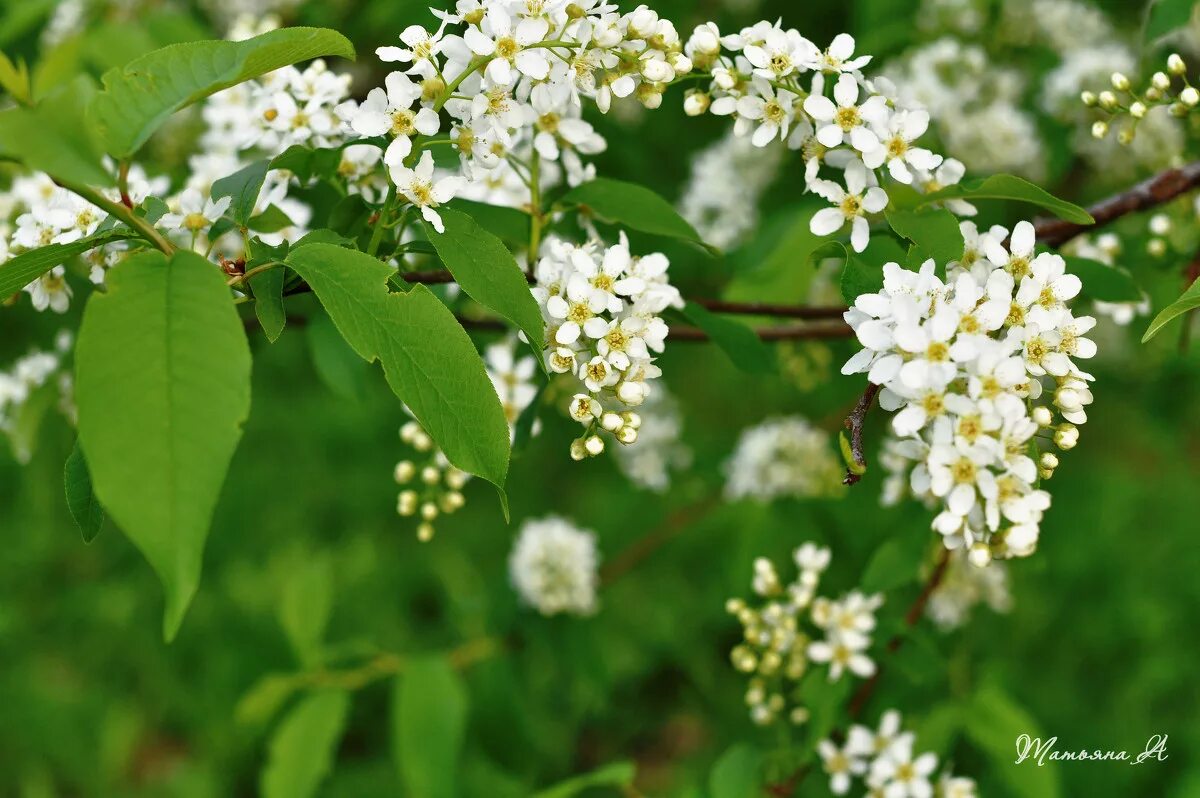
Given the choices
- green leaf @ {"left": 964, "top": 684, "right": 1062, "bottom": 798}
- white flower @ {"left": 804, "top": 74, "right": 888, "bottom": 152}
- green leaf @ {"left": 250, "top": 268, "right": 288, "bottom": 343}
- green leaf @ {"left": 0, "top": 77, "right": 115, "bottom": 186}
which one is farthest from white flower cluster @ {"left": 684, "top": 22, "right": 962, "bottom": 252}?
green leaf @ {"left": 964, "top": 684, "right": 1062, "bottom": 798}

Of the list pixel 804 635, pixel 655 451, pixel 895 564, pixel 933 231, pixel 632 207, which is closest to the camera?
pixel 933 231

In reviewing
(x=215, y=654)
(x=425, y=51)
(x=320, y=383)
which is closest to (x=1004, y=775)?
(x=425, y=51)

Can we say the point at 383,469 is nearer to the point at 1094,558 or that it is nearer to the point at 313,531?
the point at 313,531

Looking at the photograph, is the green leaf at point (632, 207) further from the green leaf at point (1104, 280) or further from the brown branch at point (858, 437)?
the green leaf at point (1104, 280)

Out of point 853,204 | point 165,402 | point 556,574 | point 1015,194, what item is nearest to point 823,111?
point 853,204

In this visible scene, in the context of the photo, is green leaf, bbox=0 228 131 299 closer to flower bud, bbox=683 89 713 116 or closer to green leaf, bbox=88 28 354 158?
green leaf, bbox=88 28 354 158

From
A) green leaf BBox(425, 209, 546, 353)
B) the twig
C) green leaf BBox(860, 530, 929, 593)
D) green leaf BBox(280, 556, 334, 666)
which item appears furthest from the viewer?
the twig

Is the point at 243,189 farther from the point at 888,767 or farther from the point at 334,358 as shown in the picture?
the point at 888,767
